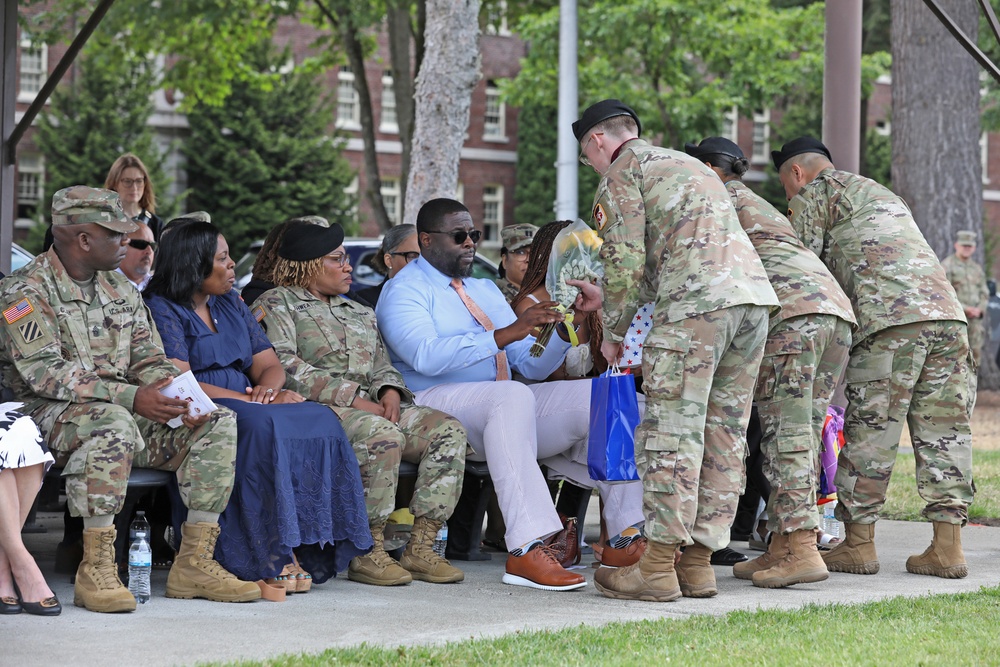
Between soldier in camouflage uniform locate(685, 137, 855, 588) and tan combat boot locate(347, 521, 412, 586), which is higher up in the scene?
soldier in camouflage uniform locate(685, 137, 855, 588)

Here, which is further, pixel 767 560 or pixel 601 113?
pixel 767 560

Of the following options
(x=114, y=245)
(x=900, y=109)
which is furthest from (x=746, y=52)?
(x=114, y=245)

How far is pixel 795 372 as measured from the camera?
6031 mm

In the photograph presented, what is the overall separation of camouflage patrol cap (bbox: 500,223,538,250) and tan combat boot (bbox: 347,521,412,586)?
2648mm

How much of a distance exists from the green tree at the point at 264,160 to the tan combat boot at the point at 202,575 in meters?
26.2

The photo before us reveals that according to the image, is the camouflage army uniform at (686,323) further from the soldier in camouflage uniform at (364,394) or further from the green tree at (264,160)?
the green tree at (264,160)

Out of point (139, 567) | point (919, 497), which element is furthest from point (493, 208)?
point (139, 567)

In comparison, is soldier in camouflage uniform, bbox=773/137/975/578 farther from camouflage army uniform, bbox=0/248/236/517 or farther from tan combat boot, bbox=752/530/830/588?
camouflage army uniform, bbox=0/248/236/517

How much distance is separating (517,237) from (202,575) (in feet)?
11.6

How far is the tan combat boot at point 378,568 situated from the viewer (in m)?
5.99

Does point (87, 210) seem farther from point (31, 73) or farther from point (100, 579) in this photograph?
point (31, 73)

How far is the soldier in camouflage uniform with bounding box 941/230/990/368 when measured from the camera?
56.6ft

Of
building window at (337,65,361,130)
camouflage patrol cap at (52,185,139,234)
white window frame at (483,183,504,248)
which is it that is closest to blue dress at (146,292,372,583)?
camouflage patrol cap at (52,185,139,234)

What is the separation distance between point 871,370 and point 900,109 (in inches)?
475
